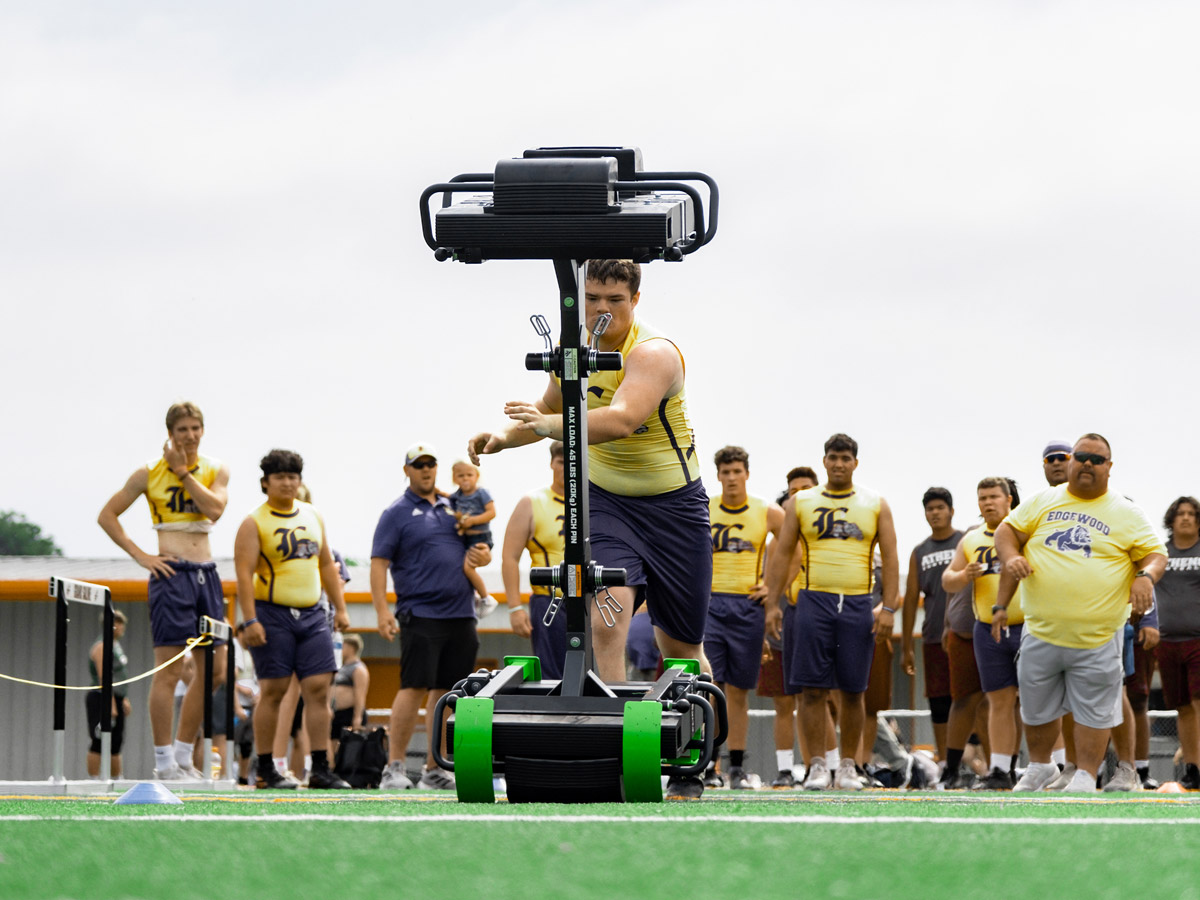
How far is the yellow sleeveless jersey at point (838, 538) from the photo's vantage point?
10.1 meters

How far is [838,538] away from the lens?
10156 millimetres

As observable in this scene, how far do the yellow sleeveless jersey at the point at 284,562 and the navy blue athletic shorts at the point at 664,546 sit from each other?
14.6 ft

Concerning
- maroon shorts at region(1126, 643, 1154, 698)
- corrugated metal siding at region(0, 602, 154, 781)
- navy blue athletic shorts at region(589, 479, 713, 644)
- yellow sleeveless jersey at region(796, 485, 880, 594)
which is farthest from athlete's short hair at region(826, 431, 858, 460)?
corrugated metal siding at region(0, 602, 154, 781)

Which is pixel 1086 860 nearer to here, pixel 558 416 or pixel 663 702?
pixel 663 702

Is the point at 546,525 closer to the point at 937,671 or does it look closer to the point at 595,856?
the point at 937,671

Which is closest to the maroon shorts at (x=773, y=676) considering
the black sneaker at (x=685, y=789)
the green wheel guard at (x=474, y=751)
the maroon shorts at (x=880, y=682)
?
the maroon shorts at (x=880, y=682)

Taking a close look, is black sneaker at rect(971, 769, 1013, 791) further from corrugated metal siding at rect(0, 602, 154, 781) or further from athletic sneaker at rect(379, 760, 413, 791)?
corrugated metal siding at rect(0, 602, 154, 781)

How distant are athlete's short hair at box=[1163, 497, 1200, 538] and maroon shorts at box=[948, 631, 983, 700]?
1644mm

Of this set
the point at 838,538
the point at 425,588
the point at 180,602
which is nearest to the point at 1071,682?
the point at 838,538

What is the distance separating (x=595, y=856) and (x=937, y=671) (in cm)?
948

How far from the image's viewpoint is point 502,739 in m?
4.88

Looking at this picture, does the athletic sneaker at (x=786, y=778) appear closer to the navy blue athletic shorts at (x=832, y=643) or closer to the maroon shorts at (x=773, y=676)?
the maroon shorts at (x=773, y=676)

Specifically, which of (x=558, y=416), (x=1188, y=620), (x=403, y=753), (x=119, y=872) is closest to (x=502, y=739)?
(x=558, y=416)

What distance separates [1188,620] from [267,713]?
20.5ft
